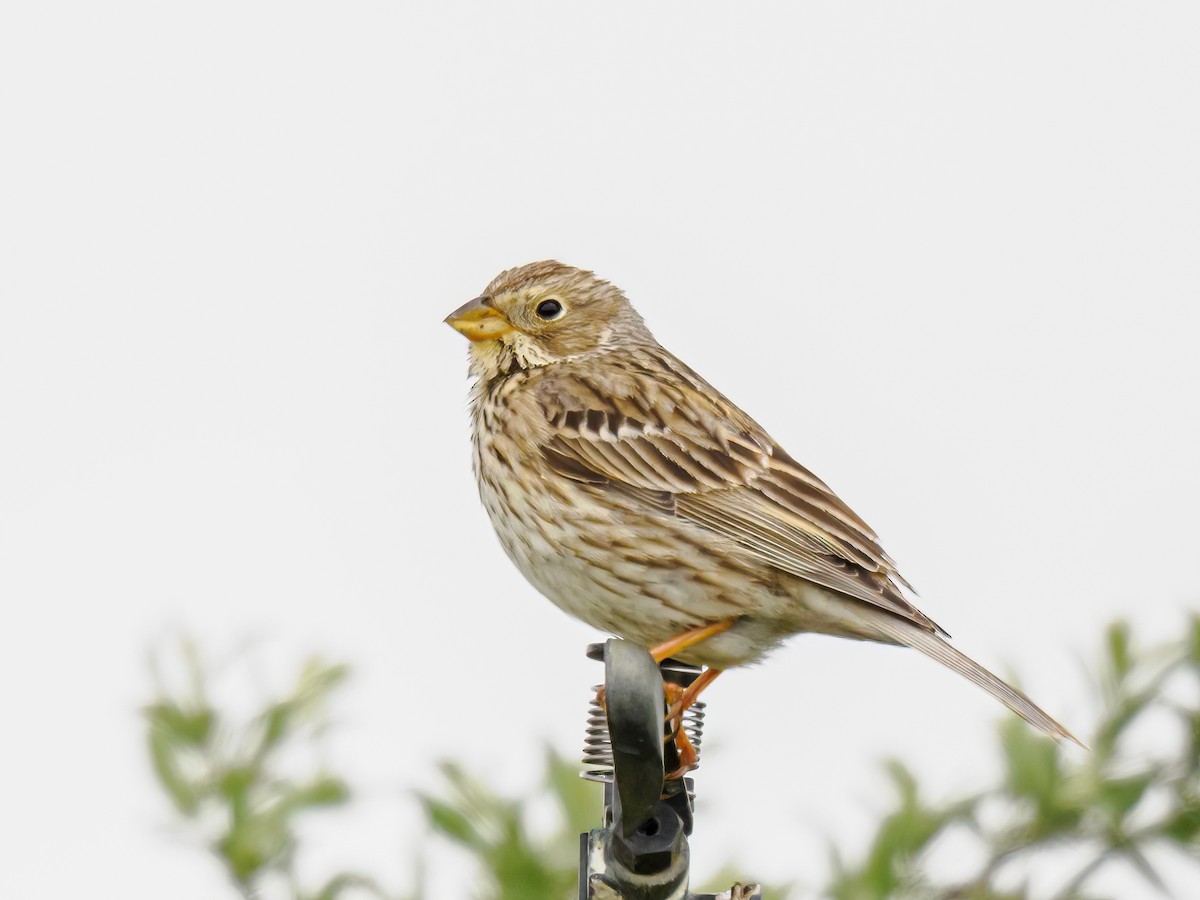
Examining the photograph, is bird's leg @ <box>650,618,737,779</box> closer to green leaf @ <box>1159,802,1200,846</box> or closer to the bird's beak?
green leaf @ <box>1159,802,1200,846</box>

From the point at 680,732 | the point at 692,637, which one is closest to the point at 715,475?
the point at 692,637

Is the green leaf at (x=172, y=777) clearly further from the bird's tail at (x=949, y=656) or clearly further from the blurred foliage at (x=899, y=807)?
the bird's tail at (x=949, y=656)

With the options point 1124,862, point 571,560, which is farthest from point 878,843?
point 571,560

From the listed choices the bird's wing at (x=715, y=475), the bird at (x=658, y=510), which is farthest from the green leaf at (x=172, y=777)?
the bird's wing at (x=715, y=475)

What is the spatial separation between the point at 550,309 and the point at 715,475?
1098 millimetres

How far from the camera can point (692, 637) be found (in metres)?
4.82

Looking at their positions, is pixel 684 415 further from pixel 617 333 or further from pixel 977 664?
pixel 977 664

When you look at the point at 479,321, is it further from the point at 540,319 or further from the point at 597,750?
the point at 597,750

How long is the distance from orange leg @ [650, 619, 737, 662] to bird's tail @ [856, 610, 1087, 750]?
40cm

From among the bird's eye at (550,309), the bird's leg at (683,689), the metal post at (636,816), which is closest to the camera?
the metal post at (636,816)

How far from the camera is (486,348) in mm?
5875

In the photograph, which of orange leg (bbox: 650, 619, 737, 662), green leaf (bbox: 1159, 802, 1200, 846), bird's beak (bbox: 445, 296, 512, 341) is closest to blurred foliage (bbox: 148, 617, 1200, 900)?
green leaf (bbox: 1159, 802, 1200, 846)

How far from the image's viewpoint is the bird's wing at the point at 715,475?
4.95 metres

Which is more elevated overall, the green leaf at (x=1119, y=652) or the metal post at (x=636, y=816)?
the green leaf at (x=1119, y=652)
